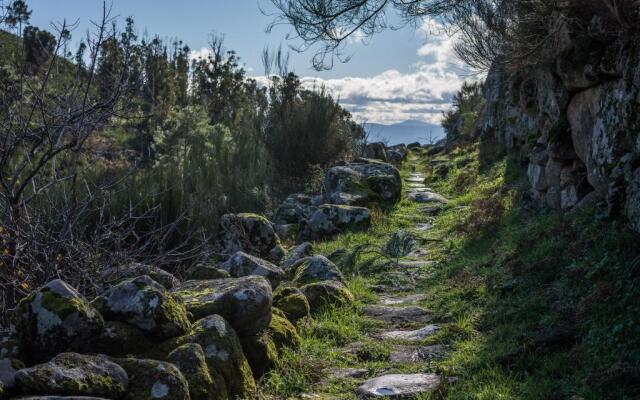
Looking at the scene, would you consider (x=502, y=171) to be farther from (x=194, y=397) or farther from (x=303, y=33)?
(x=194, y=397)

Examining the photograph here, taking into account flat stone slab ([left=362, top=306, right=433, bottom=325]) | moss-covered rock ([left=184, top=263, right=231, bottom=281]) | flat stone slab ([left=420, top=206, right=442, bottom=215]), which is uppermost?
flat stone slab ([left=420, top=206, right=442, bottom=215])

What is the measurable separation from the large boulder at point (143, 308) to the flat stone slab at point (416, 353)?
2.06m

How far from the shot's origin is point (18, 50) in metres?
6.16

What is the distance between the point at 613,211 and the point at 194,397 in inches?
184

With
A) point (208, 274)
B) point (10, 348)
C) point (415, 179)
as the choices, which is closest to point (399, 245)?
point (208, 274)

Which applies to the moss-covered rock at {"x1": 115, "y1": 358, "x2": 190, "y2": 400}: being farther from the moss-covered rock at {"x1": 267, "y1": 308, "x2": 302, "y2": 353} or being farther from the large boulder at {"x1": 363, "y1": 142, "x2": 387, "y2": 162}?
the large boulder at {"x1": 363, "y1": 142, "x2": 387, "y2": 162}

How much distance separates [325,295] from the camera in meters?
7.14

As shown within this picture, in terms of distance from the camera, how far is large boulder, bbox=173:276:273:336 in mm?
4928

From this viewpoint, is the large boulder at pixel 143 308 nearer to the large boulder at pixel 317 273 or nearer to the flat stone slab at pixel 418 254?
the large boulder at pixel 317 273

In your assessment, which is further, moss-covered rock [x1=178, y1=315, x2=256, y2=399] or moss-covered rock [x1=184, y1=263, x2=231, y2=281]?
moss-covered rock [x1=184, y1=263, x2=231, y2=281]

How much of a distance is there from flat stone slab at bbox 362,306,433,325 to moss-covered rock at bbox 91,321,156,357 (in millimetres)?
3203

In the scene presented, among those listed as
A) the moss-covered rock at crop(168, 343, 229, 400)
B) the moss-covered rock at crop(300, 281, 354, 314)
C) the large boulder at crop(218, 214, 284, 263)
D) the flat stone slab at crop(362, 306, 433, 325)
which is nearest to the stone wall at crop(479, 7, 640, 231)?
the flat stone slab at crop(362, 306, 433, 325)

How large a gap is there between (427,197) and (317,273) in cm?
819

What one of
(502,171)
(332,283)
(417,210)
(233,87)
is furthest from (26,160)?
(233,87)
